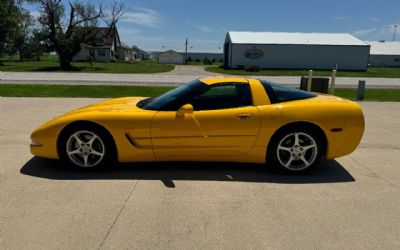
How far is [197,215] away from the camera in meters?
3.10

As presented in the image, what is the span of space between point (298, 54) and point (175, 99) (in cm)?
4273

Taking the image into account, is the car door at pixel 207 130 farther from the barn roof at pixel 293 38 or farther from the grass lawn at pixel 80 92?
the barn roof at pixel 293 38

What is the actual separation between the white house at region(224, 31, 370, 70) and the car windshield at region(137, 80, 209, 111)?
1569 inches

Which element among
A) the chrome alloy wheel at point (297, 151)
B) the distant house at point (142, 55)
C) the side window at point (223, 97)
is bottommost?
the chrome alloy wheel at point (297, 151)

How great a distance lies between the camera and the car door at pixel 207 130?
13.3 feet

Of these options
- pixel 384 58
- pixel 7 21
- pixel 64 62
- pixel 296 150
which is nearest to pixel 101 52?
pixel 64 62

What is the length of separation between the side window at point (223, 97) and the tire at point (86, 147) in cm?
122

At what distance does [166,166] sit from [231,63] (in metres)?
40.2

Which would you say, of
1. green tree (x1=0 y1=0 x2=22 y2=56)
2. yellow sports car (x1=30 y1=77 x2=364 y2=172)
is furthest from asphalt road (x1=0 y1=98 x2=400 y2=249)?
green tree (x1=0 y1=0 x2=22 y2=56)

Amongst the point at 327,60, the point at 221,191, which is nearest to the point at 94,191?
the point at 221,191

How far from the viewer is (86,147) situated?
4156 millimetres

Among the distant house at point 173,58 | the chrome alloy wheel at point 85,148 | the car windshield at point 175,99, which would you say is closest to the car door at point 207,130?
the car windshield at point 175,99

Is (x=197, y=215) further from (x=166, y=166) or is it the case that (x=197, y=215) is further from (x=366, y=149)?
(x=366, y=149)

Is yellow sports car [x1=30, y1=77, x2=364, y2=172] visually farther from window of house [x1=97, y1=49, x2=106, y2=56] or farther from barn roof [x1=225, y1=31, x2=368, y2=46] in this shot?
window of house [x1=97, y1=49, x2=106, y2=56]
